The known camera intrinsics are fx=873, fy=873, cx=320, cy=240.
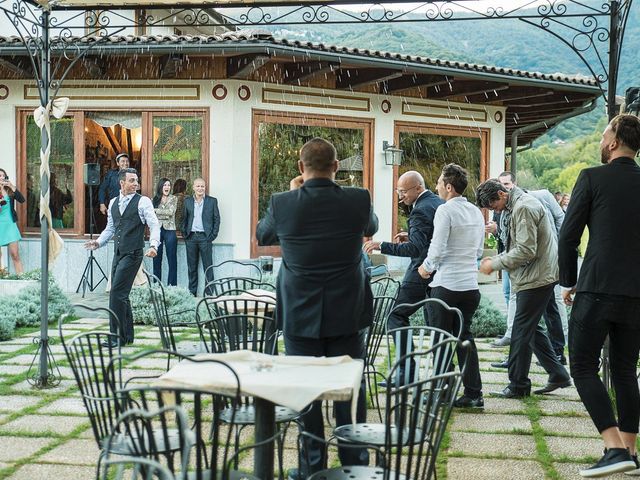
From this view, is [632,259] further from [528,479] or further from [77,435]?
[77,435]

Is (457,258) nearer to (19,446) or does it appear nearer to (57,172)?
(19,446)

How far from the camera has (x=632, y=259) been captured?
14.6 ft

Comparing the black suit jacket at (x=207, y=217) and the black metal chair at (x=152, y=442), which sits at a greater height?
the black suit jacket at (x=207, y=217)

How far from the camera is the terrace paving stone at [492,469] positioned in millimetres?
4574

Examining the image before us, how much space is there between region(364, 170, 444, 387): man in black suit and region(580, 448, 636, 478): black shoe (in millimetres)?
2005

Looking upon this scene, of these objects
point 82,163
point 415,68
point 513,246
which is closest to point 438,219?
point 513,246

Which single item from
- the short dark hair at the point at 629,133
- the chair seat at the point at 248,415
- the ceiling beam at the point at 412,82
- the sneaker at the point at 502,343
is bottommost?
the sneaker at the point at 502,343

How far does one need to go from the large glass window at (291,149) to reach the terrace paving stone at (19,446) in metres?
8.19

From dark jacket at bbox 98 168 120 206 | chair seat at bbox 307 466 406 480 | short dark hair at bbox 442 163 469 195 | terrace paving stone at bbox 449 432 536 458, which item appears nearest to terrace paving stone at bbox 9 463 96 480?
chair seat at bbox 307 466 406 480

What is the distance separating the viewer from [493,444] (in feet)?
17.0

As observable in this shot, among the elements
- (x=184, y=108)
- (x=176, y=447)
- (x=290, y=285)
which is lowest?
(x=176, y=447)

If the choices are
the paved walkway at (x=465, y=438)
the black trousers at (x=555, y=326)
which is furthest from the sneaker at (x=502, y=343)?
the paved walkway at (x=465, y=438)

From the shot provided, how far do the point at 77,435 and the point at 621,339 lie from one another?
321 cm

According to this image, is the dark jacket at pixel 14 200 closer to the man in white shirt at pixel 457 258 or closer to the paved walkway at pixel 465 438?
the paved walkway at pixel 465 438
